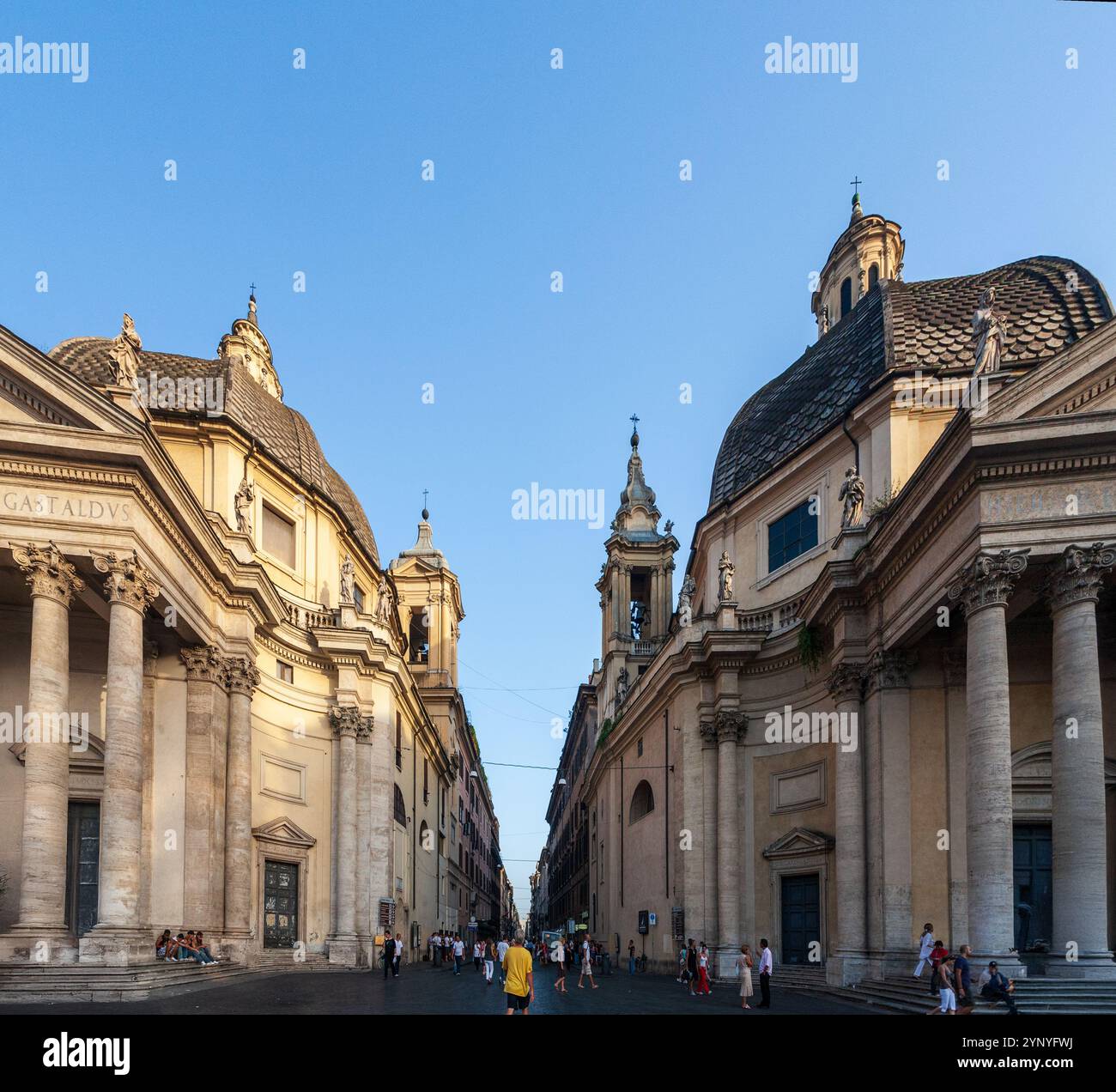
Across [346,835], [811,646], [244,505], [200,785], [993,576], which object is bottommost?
[346,835]

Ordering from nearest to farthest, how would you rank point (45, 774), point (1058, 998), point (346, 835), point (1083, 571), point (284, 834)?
point (1058, 998) < point (1083, 571) < point (45, 774) < point (284, 834) < point (346, 835)

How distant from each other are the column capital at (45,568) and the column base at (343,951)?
1745cm

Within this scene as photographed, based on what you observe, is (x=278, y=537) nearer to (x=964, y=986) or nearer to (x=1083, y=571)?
(x=1083, y=571)

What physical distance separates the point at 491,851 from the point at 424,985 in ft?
323

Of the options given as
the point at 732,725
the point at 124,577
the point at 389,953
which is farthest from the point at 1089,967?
→ the point at 389,953

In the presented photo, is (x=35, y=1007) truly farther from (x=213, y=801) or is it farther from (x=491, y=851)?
(x=491, y=851)

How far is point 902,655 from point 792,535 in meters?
9.23

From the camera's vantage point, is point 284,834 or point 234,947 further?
point 284,834

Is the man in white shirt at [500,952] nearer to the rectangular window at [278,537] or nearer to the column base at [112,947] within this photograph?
the column base at [112,947]

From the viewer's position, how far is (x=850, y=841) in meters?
26.7

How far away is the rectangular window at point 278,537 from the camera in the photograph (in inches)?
1436

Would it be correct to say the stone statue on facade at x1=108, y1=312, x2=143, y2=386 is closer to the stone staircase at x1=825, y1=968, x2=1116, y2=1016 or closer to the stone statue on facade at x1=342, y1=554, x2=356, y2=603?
the stone statue on facade at x1=342, y1=554, x2=356, y2=603
